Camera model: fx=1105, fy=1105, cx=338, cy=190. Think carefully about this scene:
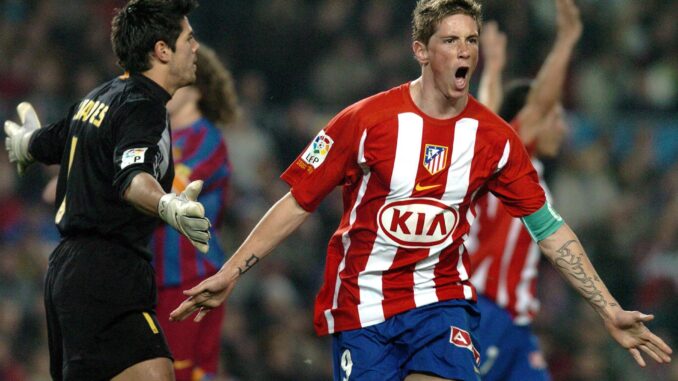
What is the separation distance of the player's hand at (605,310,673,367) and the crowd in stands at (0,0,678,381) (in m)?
4.82

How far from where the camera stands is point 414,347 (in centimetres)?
468

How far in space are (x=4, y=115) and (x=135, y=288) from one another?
19.5 ft

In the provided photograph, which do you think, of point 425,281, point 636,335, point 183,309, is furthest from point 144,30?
point 636,335

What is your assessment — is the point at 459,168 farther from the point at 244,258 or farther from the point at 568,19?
the point at 568,19

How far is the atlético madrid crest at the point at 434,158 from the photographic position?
A: 4684 millimetres

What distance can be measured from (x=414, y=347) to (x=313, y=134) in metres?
6.27

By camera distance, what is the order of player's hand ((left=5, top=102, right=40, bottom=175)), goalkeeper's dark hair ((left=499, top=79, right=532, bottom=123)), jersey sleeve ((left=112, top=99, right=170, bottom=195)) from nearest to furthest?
jersey sleeve ((left=112, top=99, right=170, bottom=195)) < player's hand ((left=5, top=102, right=40, bottom=175)) < goalkeeper's dark hair ((left=499, top=79, right=532, bottom=123))

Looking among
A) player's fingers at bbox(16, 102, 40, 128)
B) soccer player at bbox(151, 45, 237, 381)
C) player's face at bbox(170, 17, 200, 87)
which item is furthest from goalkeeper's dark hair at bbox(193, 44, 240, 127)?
player's face at bbox(170, 17, 200, 87)

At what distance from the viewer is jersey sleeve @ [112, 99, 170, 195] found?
13.7 ft

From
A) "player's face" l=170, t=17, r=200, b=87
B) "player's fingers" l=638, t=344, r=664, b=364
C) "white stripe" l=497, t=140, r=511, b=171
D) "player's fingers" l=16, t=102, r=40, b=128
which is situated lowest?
"player's fingers" l=638, t=344, r=664, b=364

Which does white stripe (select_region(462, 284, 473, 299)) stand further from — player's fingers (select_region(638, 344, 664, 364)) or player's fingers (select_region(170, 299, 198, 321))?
player's fingers (select_region(170, 299, 198, 321))

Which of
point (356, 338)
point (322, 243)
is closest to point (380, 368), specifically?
point (356, 338)

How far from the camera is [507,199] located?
190 inches

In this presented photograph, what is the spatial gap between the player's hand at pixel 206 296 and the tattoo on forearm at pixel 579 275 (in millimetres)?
1434
